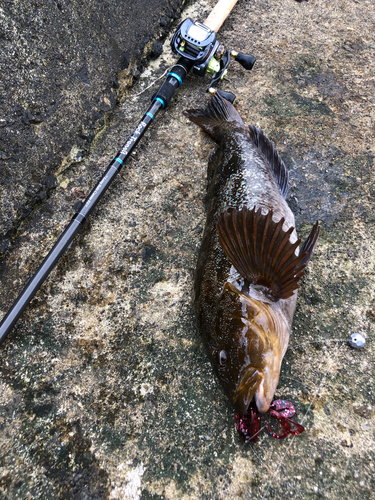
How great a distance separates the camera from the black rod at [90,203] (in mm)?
2311

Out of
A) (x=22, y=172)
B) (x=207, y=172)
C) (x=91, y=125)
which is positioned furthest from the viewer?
(x=91, y=125)

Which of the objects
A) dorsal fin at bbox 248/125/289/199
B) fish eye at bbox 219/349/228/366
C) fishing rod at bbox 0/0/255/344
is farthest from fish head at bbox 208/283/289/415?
fishing rod at bbox 0/0/255/344

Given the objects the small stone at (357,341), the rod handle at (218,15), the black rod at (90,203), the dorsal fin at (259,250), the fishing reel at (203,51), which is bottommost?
the black rod at (90,203)

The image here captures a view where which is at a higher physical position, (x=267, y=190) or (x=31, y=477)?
(x=267, y=190)

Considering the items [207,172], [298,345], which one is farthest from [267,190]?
[298,345]

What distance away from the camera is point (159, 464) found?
6.48 feet

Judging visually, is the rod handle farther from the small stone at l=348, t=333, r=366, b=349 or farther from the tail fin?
the small stone at l=348, t=333, r=366, b=349

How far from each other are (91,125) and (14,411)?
8.68ft

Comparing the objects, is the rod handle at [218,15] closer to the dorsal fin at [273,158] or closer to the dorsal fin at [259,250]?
the dorsal fin at [273,158]

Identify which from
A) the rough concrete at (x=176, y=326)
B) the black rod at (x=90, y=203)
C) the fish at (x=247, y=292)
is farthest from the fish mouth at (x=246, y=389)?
the black rod at (x=90, y=203)

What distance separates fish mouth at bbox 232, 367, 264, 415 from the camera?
185cm

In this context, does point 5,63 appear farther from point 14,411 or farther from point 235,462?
point 235,462

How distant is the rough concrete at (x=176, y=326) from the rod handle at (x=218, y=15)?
57 cm

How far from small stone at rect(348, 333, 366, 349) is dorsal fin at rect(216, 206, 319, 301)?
665mm
